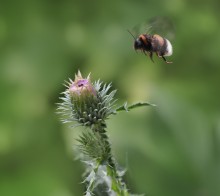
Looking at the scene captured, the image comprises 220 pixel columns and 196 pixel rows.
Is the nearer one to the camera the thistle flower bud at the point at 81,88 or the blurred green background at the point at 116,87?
the thistle flower bud at the point at 81,88

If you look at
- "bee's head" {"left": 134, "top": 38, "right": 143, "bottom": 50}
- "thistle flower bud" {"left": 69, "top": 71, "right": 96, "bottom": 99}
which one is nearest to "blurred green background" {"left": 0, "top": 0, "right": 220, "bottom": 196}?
"bee's head" {"left": 134, "top": 38, "right": 143, "bottom": 50}

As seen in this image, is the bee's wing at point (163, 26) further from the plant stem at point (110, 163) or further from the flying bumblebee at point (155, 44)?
the plant stem at point (110, 163)

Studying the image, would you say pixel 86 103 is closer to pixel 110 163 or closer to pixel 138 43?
pixel 110 163

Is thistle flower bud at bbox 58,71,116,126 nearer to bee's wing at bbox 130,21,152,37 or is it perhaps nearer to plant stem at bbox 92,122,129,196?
plant stem at bbox 92,122,129,196

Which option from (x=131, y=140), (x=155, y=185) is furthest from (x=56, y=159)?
(x=155, y=185)

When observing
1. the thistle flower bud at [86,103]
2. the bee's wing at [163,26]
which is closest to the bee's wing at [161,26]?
the bee's wing at [163,26]

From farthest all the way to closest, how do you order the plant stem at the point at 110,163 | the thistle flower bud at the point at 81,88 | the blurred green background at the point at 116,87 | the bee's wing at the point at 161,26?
the blurred green background at the point at 116,87
the bee's wing at the point at 161,26
the thistle flower bud at the point at 81,88
the plant stem at the point at 110,163
